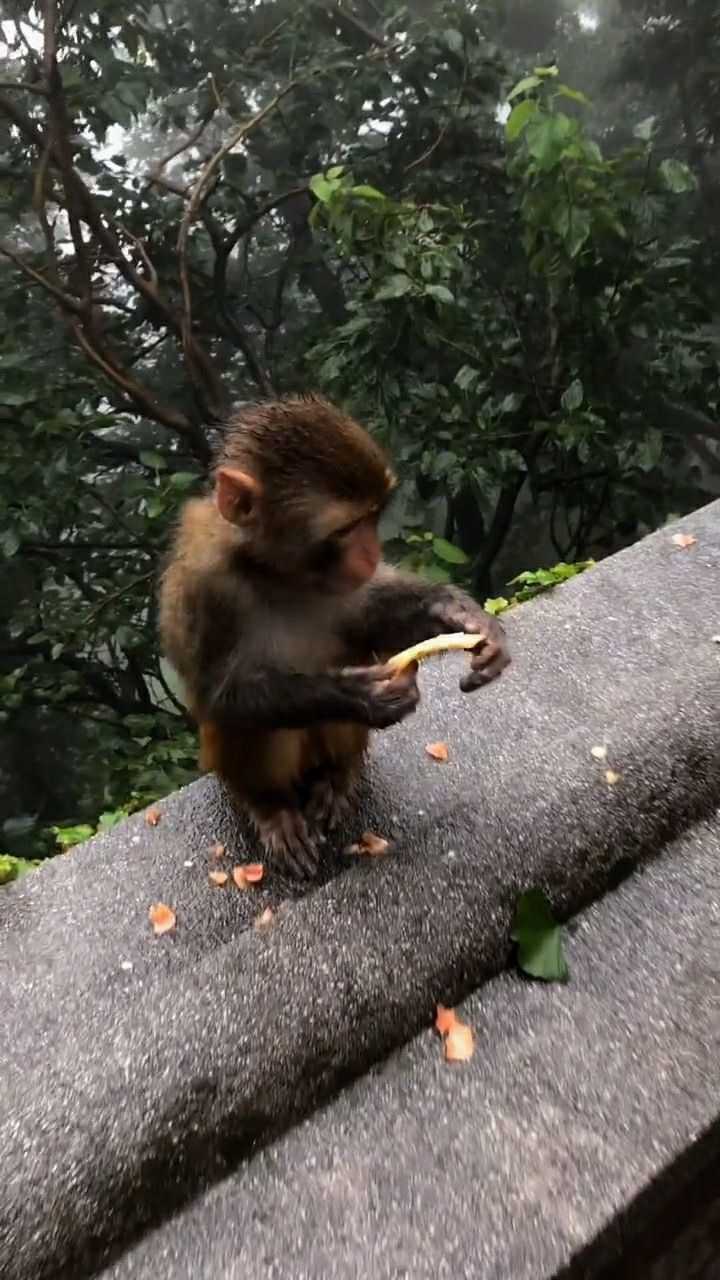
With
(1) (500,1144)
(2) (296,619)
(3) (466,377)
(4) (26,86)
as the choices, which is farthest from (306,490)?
(4) (26,86)

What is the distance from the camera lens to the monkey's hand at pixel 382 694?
4.96 ft

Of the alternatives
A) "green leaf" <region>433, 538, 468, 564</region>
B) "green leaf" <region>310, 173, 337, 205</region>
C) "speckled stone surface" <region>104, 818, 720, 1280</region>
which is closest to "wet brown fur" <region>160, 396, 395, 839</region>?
"speckled stone surface" <region>104, 818, 720, 1280</region>

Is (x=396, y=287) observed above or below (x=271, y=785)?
above

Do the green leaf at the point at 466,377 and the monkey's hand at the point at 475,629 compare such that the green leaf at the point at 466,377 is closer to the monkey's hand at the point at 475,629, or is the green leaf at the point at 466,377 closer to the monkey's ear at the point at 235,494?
the monkey's hand at the point at 475,629

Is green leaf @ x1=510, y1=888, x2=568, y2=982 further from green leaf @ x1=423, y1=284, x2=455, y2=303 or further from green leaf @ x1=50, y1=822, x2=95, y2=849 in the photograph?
green leaf @ x1=423, y1=284, x2=455, y2=303

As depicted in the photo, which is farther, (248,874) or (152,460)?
(152,460)

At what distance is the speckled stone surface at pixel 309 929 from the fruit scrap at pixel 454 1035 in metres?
0.03

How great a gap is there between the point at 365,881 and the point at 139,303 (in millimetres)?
2941

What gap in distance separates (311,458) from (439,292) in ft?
5.79

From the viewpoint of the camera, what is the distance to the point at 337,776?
70.9 inches

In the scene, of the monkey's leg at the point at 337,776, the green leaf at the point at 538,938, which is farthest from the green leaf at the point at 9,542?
the green leaf at the point at 538,938

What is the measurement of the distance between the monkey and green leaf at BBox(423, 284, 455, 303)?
4.90 feet

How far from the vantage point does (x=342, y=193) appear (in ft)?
10.1

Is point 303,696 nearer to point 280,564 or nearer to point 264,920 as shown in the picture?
point 280,564
